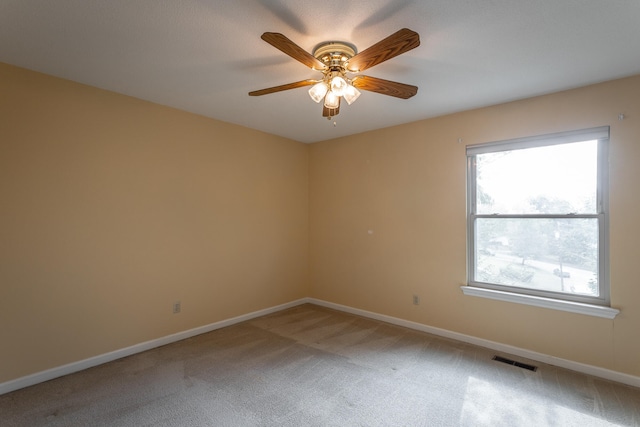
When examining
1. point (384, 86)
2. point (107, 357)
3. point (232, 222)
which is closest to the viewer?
point (384, 86)

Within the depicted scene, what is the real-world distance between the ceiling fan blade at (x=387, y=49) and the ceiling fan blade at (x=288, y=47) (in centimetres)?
25

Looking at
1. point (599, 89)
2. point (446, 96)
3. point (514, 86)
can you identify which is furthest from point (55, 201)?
point (599, 89)

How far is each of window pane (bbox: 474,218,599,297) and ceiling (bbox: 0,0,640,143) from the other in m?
1.27

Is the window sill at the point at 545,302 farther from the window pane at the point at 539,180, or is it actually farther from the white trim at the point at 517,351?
the window pane at the point at 539,180

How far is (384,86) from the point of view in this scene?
210cm

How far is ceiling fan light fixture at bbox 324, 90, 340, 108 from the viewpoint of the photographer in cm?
209

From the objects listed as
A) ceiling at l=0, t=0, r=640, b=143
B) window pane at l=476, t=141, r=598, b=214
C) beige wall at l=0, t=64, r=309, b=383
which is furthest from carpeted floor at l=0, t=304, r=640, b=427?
ceiling at l=0, t=0, r=640, b=143

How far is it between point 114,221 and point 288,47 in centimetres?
235

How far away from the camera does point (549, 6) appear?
167cm

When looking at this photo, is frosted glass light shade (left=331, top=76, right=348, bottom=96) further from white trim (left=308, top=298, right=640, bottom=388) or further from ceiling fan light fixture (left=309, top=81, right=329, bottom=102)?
white trim (left=308, top=298, right=640, bottom=388)

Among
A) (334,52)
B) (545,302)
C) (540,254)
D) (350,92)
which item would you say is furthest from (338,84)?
(545,302)

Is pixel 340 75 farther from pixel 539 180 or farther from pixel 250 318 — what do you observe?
pixel 250 318

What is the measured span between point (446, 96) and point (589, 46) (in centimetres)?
106

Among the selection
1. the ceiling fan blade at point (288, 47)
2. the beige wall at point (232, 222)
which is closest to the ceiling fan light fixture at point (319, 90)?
the ceiling fan blade at point (288, 47)
